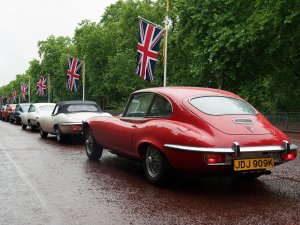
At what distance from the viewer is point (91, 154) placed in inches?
358

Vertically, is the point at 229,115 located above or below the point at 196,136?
above

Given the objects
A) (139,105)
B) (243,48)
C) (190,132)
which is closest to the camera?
(190,132)

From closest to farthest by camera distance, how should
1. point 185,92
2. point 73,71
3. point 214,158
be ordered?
point 214,158, point 185,92, point 73,71

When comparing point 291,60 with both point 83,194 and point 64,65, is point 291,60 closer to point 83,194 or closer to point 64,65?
point 83,194

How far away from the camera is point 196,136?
18.4 feet

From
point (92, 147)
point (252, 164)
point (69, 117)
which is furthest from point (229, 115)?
point (69, 117)

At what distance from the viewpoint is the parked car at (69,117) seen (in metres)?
12.5

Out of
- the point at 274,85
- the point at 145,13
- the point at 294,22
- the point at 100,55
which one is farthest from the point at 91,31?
the point at 294,22

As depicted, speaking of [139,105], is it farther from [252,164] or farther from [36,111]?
[36,111]

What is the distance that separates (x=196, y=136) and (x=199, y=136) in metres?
0.04

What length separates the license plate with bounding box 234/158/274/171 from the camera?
5.47 meters

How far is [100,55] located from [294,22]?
36428mm

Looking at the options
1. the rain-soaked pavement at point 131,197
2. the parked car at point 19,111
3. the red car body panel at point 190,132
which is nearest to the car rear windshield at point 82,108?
the rain-soaked pavement at point 131,197

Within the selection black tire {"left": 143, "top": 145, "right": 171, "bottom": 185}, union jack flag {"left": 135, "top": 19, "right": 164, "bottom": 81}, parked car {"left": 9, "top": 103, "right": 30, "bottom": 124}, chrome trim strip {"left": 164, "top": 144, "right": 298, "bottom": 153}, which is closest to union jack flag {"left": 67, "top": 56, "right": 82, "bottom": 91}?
parked car {"left": 9, "top": 103, "right": 30, "bottom": 124}
